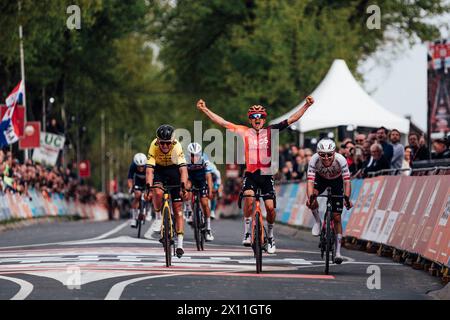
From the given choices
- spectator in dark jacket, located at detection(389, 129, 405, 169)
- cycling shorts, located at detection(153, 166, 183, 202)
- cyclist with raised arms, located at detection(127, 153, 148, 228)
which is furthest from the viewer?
cyclist with raised arms, located at detection(127, 153, 148, 228)

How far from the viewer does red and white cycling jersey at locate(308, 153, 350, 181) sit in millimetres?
18625

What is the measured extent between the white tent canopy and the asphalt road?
11.5 m

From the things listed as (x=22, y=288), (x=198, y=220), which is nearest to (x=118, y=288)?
(x=22, y=288)

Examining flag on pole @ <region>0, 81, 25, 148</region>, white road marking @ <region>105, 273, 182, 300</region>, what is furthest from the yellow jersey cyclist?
flag on pole @ <region>0, 81, 25, 148</region>

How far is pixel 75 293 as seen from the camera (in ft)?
46.1

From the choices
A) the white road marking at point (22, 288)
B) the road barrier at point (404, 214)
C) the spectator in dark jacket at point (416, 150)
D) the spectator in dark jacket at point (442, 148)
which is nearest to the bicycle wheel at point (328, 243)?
the road barrier at point (404, 214)

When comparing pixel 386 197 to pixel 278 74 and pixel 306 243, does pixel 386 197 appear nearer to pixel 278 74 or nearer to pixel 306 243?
pixel 306 243

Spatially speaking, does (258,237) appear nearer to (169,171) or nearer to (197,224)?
(169,171)

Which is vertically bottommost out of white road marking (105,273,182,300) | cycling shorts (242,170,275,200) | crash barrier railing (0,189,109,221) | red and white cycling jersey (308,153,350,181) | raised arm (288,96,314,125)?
crash barrier railing (0,189,109,221)

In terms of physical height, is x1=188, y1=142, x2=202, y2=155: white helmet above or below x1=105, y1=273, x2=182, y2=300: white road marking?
above

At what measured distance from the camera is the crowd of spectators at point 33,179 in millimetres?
38656

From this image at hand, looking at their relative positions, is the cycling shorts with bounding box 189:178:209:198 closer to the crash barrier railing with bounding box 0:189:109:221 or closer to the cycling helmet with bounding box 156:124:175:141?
the cycling helmet with bounding box 156:124:175:141

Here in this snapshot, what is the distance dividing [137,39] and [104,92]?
24.0 metres

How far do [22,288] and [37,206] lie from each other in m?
32.1
